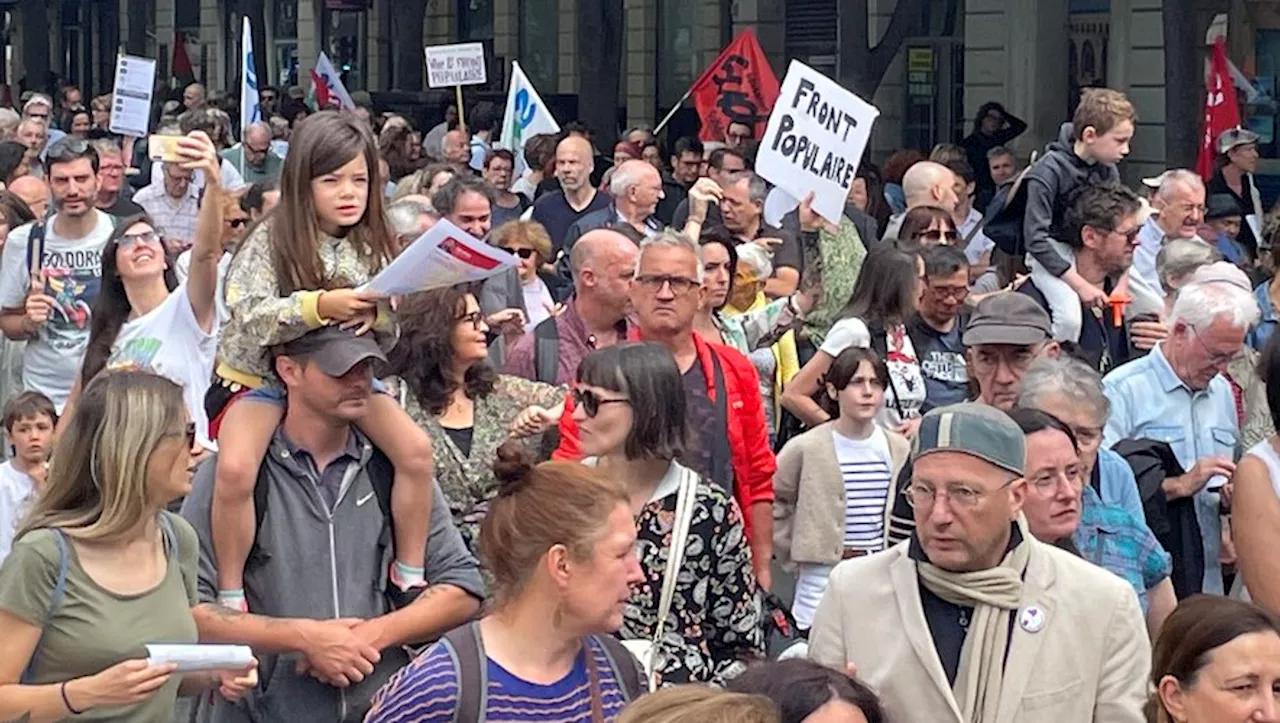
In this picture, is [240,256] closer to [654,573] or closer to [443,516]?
[443,516]

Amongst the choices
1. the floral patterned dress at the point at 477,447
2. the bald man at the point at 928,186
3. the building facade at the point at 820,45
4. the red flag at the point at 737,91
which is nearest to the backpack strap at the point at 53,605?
the floral patterned dress at the point at 477,447

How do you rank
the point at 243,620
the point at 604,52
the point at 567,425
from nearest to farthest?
1. the point at 243,620
2. the point at 567,425
3. the point at 604,52

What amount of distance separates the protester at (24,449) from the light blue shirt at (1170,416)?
366 cm

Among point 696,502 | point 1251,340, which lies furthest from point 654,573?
point 1251,340

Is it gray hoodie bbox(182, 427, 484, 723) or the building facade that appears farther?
the building facade

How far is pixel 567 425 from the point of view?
6273mm

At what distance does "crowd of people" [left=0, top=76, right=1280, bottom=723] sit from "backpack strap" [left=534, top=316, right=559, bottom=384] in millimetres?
16

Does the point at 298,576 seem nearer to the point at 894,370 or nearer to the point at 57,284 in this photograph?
the point at 894,370

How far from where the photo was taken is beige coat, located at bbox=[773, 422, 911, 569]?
25.1 feet

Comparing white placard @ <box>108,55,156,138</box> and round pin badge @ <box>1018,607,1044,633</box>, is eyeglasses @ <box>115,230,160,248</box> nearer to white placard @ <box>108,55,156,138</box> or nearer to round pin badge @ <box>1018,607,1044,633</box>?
round pin badge @ <box>1018,607,1044,633</box>

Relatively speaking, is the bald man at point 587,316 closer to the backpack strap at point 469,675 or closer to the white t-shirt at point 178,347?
the white t-shirt at point 178,347

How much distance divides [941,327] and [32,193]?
5.57 metres

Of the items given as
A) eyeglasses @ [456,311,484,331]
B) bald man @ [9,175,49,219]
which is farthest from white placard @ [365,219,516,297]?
bald man @ [9,175,49,219]

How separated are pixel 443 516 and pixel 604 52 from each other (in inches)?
913
